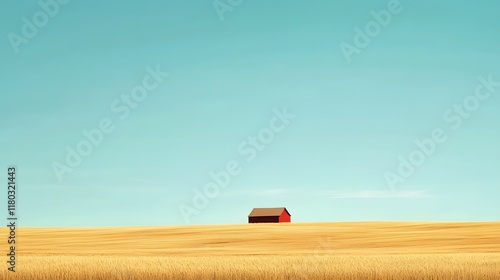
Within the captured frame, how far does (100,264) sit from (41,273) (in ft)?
8.69

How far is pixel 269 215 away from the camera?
96.2m

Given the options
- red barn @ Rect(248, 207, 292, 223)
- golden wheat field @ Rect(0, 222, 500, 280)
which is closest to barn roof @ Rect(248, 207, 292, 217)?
red barn @ Rect(248, 207, 292, 223)

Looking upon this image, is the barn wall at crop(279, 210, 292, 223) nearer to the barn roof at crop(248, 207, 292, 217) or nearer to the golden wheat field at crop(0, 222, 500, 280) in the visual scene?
the barn roof at crop(248, 207, 292, 217)

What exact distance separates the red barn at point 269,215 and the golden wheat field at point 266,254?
A: 28837mm

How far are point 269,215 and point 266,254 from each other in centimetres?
5976

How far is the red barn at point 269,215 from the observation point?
3767 inches

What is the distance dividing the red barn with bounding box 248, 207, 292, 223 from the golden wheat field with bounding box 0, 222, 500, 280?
28.8 meters

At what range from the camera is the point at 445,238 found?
50.3 m

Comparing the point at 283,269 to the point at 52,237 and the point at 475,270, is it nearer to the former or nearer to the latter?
the point at 475,270

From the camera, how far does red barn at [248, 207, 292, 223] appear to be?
314ft

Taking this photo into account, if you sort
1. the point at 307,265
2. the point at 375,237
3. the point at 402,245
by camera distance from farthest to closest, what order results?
the point at 375,237 < the point at 402,245 < the point at 307,265

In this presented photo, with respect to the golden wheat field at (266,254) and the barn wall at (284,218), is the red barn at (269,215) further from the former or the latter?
the golden wheat field at (266,254)

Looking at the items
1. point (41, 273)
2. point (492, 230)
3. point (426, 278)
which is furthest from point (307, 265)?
point (492, 230)

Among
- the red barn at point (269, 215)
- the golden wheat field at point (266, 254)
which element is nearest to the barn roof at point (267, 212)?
the red barn at point (269, 215)
